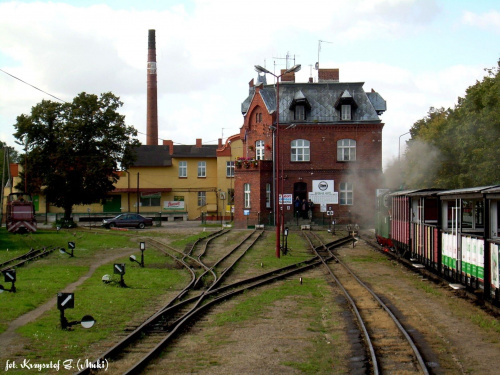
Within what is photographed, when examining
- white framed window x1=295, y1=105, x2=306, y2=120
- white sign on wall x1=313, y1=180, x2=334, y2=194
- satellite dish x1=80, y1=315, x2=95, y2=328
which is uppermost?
white framed window x1=295, y1=105, x2=306, y2=120

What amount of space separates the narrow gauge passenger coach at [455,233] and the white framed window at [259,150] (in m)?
27.6

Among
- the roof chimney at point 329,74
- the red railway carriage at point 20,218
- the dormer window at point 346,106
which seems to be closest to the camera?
the red railway carriage at point 20,218

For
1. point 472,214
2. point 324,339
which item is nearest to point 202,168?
point 472,214

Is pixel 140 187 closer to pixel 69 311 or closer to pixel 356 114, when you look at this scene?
pixel 356 114

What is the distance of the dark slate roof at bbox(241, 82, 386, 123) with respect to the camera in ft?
171

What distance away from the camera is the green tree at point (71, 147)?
47.7m

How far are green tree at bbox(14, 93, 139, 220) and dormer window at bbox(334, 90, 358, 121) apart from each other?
60.4 ft

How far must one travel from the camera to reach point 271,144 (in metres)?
51.7

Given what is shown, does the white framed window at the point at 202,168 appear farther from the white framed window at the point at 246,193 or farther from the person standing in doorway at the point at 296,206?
the person standing in doorway at the point at 296,206

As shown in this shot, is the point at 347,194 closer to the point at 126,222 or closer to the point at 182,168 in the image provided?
the point at 126,222

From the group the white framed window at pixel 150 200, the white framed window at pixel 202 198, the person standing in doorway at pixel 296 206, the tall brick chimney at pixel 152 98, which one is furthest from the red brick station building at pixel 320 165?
the tall brick chimney at pixel 152 98

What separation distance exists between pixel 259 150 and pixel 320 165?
561 centimetres

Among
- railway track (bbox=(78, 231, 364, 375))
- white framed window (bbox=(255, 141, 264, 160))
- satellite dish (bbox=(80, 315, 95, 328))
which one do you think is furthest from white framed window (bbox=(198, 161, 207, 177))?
satellite dish (bbox=(80, 315, 95, 328))

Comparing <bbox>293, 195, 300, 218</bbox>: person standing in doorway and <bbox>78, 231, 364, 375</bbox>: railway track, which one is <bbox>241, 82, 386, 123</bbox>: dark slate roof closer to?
<bbox>293, 195, 300, 218</bbox>: person standing in doorway
